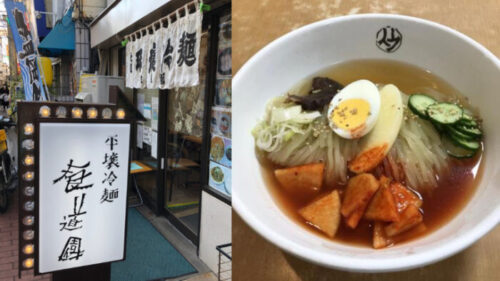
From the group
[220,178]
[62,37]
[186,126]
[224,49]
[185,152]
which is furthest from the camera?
[62,37]

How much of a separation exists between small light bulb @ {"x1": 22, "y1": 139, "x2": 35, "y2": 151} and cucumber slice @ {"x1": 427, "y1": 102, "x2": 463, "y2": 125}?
170 cm

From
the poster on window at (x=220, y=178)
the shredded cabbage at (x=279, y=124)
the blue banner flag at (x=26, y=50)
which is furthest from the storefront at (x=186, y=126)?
the shredded cabbage at (x=279, y=124)

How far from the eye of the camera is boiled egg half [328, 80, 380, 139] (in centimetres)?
85

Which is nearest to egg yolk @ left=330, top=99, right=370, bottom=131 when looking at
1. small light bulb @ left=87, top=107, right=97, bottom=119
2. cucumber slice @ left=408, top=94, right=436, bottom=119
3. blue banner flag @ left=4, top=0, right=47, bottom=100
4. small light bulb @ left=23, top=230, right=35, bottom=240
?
cucumber slice @ left=408, top=94, right=436, bottom=119

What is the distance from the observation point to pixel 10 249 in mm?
3320

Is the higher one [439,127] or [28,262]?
[439,127]

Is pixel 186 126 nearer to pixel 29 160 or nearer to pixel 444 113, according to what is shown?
pixel 29 160

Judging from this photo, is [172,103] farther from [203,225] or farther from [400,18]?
[400,18]

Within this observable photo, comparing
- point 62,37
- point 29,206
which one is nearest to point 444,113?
point 29,206

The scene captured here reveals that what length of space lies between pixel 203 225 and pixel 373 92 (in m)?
2.42

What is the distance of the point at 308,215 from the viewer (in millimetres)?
786

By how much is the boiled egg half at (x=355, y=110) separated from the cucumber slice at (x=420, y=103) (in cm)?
9

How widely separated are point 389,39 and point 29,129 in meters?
1.62

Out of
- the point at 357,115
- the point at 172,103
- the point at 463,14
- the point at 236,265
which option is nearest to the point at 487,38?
the point at 463,14
